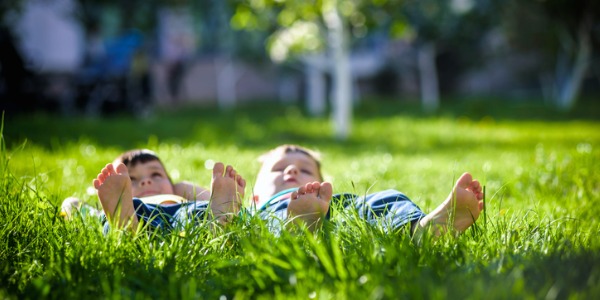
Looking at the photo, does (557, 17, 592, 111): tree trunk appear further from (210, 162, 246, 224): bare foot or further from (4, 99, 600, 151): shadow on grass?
(210, 162, 246, 224): bare foot

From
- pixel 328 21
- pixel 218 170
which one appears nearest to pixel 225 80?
pixel 328 21

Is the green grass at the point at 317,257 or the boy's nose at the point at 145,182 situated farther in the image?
the boy's nose at the point at 145,182

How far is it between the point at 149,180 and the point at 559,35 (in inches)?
573

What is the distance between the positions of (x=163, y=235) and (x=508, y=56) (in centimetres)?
1795

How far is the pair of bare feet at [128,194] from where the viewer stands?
7.10ft

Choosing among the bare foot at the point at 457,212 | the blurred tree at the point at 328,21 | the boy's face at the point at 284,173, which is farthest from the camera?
the blurred tree at the point at 328,21

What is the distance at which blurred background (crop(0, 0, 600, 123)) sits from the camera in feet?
29.1

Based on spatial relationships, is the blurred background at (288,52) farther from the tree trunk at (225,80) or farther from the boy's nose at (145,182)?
the boy's nose at (145,182)

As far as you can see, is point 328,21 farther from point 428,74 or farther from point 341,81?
point 428,74

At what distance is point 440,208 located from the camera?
2.14m

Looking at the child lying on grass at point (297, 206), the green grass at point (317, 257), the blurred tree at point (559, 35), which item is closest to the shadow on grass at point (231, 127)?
the blurred tree at point (559, 35)

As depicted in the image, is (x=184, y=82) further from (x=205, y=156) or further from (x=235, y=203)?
(x=235, y=203)

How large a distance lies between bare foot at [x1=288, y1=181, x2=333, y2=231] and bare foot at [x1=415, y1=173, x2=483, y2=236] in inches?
12.7

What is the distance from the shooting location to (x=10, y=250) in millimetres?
2006
